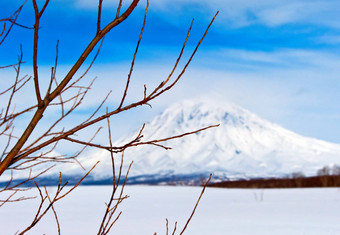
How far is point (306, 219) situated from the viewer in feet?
37.3

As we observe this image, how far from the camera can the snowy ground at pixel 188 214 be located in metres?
9.76

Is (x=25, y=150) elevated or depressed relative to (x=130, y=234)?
elevated

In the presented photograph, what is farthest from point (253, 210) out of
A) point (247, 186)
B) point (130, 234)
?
point (247, 186)

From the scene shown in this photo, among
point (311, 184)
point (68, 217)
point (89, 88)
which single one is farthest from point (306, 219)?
point (311, 184)

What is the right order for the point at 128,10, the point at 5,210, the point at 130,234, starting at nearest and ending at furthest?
the point at 128,10, the point at 130,234, the point at 5,210

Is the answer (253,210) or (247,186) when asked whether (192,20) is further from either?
(247,186)

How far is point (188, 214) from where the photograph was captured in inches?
511

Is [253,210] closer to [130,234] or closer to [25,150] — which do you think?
[130,234]

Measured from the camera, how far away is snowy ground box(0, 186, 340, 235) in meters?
9.76

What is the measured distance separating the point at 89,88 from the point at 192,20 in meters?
0.58

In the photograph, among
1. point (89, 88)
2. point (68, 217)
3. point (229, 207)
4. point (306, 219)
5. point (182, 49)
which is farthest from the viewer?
point (229, 207)

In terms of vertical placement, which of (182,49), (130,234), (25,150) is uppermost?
(182,49)

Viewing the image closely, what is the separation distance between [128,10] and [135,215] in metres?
12.4

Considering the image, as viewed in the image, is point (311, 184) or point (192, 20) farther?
point (311, 184)
